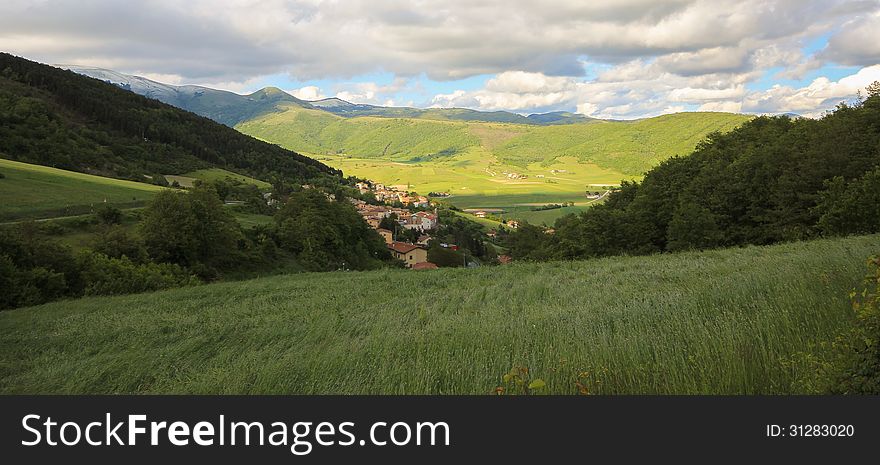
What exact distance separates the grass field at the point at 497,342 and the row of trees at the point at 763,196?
17.4m

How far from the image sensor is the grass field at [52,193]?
40156 mm

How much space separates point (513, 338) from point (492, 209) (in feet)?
444

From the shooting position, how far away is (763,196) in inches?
1210

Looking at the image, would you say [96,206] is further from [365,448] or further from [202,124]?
[202,124]

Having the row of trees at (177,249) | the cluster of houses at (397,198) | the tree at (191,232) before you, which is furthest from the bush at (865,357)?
the cluster of houses at (397,198)

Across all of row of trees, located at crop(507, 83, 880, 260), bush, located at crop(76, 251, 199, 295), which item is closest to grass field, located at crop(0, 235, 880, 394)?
bush, located at crop(76, 251, 199, 295)

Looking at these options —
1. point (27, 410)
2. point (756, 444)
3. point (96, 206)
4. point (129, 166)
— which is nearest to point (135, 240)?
point (96, 206)

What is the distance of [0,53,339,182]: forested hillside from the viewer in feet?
258

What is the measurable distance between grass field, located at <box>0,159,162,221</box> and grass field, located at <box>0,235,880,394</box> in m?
36.0

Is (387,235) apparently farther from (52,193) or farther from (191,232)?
(191,232)

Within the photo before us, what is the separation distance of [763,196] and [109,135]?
392 feet

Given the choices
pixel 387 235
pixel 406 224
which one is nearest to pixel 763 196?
pixel 387 235

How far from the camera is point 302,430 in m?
3.25

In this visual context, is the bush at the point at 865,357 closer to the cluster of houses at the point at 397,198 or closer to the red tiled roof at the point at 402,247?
the red tiled roof at the point at 402,247
